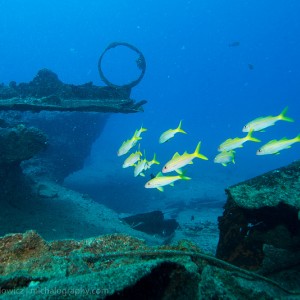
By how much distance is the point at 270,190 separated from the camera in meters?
4.00

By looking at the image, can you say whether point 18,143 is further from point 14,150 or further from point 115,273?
point 115,273

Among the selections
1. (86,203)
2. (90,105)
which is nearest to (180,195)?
(86,203)

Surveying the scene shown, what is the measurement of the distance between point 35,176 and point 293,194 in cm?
1091

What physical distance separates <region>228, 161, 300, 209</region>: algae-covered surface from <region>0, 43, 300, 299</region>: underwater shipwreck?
0.01m

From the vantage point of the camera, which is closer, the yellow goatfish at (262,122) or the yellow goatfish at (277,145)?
the yellow goatfish at (277,145)

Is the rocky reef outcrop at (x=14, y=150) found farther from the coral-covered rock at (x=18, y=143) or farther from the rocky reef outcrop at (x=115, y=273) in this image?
the rocky reef outcrop at (x=115, y=273)

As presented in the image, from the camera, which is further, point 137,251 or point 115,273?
point 137,251

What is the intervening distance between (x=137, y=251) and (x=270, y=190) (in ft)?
7.64

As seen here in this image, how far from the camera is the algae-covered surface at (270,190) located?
3816mm

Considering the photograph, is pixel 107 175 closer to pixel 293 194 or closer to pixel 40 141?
pixel 40 141

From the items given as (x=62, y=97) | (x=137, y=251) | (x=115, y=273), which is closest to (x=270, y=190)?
(x=137, y=251)

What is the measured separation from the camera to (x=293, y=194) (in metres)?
3.90

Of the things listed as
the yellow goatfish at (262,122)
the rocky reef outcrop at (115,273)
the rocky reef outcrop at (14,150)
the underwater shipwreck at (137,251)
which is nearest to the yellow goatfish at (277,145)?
the yellow goatfish at (262,122)

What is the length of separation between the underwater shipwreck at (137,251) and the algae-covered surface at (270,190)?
0.01 m
